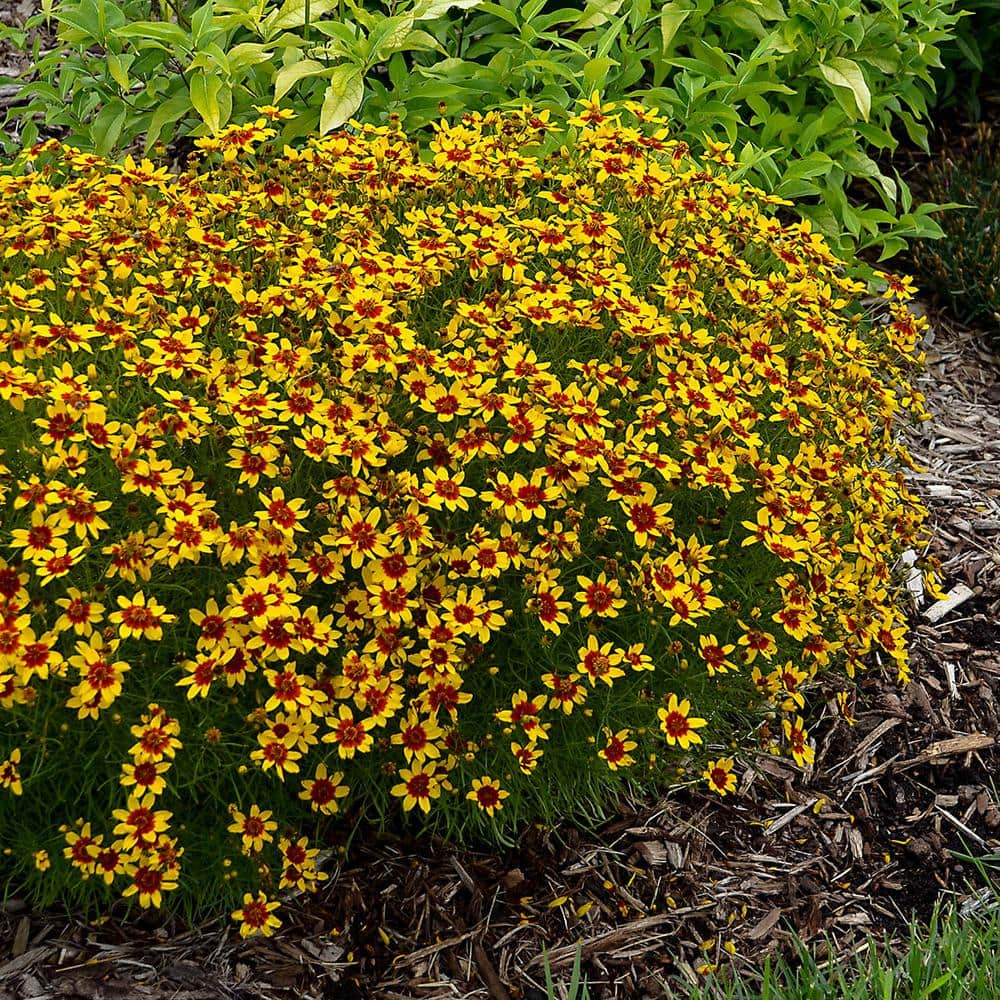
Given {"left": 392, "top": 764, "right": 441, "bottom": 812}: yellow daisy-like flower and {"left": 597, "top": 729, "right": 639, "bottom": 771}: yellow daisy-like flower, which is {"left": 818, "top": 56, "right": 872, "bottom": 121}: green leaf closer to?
{"left": 597, "top": 729, "right": 639, "bottom": 771}: yellow daisy-like flower

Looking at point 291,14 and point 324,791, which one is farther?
point 291,14

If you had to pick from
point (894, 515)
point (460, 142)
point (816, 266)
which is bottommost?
point (894, 515)

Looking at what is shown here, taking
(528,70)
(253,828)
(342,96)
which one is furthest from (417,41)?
(253,828)

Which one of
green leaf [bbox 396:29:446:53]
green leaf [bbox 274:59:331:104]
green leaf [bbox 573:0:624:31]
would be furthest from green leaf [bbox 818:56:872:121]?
green leaf [bbox 274:59:331:104]

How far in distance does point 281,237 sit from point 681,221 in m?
1.01

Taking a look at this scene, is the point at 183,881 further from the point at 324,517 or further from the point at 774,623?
the point at 774,623

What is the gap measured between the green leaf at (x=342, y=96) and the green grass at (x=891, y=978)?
2396 mm

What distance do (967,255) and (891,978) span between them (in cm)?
358

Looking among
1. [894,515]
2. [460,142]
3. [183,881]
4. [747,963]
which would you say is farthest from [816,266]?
[183,881]

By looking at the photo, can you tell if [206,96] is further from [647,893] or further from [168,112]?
[647,893]

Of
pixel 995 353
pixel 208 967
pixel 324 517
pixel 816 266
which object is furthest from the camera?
pixel 995 353

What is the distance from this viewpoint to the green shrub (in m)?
3.67

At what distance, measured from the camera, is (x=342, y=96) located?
3.54 m

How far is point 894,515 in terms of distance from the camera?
2.70 m
